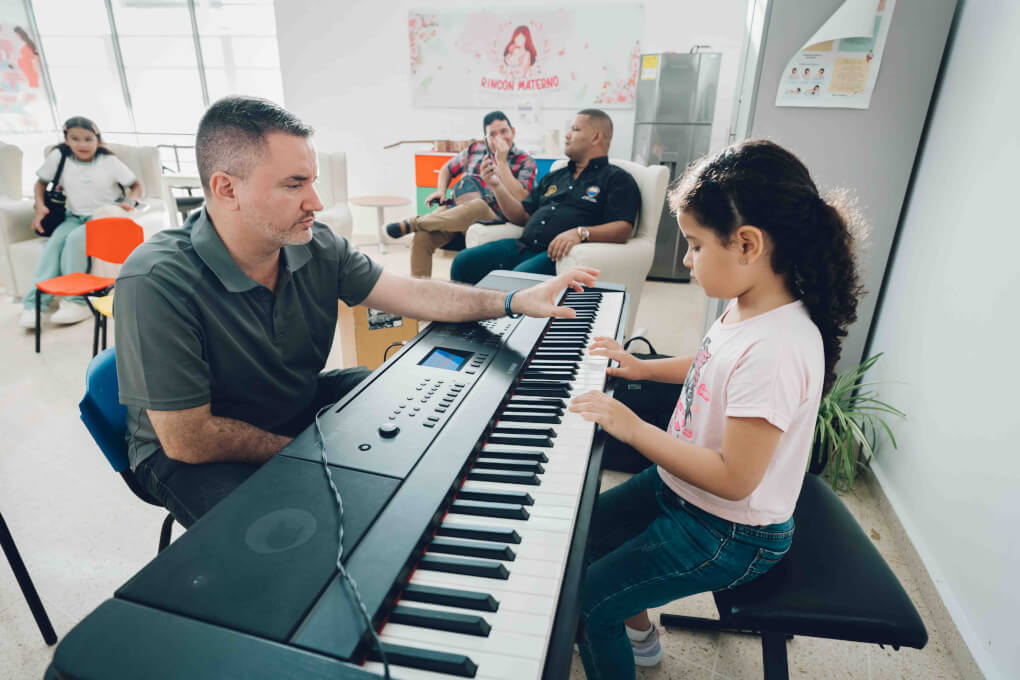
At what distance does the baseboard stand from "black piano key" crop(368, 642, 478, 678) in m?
1.37

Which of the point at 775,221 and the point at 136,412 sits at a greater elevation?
the point at 775,221

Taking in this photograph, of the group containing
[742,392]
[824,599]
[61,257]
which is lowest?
[61,257]

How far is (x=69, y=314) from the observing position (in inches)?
136

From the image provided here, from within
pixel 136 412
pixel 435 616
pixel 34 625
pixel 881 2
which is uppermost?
pixel 881 2

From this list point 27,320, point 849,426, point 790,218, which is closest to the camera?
point 790,218

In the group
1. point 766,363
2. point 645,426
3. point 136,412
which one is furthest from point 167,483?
point 766,363

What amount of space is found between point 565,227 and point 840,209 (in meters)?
1.98

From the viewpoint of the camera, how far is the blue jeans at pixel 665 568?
0.94 meters

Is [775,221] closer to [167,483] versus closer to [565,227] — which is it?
[167,483]

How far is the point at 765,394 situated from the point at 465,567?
503 mm

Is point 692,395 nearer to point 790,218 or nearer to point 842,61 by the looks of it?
point 790,218

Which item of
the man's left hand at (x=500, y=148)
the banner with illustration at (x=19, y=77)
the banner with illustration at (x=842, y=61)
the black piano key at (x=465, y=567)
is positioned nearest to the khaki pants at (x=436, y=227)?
the man's left hand at (x=500, y=148)

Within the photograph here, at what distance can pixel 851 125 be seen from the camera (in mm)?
1959

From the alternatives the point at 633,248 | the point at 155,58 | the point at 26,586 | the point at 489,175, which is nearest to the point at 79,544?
the point at 26,586
